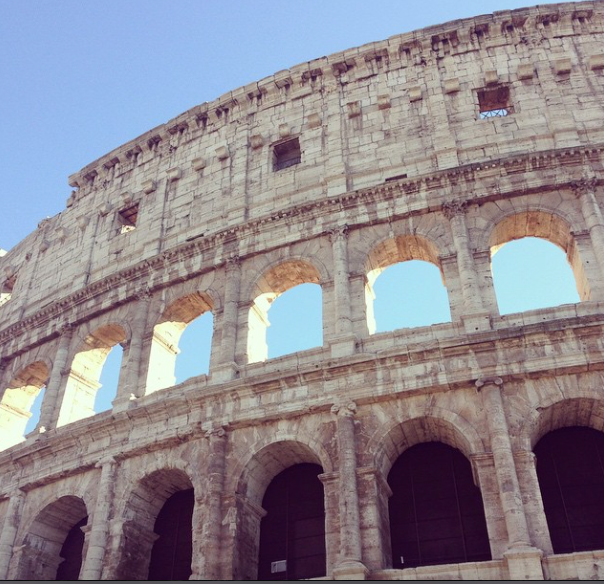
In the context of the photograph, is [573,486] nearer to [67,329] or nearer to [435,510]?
[435,510]

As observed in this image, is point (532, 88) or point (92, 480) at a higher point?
point (532, 88)

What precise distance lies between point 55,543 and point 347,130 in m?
12.2

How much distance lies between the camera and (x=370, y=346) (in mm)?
14406

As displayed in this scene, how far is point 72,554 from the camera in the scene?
1636cm

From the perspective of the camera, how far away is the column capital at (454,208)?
15.8m

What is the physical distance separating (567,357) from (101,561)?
963 cm

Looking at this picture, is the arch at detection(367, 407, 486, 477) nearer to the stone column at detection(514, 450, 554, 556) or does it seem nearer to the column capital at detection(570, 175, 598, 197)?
the stone column at detection(514, 450, 554, 556)

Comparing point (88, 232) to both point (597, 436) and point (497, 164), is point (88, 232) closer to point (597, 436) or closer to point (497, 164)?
point (497, 164)

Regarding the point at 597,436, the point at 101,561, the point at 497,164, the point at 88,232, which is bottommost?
the point at 101,561

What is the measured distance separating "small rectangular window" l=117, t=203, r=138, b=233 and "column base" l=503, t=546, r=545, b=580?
14.6 m

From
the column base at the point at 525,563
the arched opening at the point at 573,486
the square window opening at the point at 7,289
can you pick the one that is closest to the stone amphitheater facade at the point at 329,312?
the column base at the point at 525,563

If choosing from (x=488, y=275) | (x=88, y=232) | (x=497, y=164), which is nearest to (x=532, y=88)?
(x=497, y=164)

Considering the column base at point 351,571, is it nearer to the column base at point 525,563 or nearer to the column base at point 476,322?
the column base at point 525,563

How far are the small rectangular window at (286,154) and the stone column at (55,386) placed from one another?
7054mm
